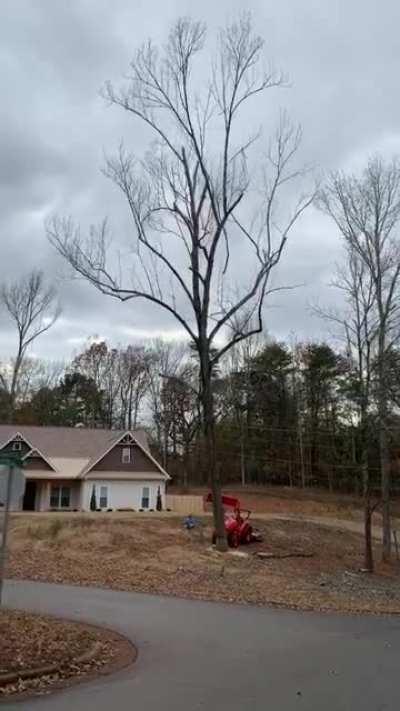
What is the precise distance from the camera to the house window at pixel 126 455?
46188 millimetres

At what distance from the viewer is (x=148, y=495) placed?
152 ft

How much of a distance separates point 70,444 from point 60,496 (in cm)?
398

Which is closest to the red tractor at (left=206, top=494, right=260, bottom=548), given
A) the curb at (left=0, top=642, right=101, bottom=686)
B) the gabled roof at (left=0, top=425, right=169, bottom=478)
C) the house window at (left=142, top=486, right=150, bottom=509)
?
the house window at (left=142, top=486, right=150, bottom=509)

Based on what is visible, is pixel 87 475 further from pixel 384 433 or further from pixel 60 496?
pixel 384 433

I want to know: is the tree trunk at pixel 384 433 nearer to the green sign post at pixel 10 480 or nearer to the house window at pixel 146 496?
the green sign post at pixel 10 480

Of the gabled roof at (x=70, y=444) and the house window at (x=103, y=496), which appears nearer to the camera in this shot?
the house window at (x=103, y=496)

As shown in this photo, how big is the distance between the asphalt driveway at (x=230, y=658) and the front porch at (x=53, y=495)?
29.5 m

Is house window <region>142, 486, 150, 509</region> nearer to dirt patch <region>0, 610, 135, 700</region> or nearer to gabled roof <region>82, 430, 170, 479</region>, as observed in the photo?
gabled roof <region>82, 430, 170, 479</region>

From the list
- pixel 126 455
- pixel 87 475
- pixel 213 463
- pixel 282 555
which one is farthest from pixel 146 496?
pixel 213 463

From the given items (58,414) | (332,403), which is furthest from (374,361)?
(58,414)

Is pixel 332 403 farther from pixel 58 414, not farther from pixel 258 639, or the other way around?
pixel 258 639

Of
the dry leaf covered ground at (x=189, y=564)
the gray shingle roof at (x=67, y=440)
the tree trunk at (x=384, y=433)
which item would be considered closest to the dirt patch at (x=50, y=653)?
the dry leaf covered ground at (x=189, y=564)

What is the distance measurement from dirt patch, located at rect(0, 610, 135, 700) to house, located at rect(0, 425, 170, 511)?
33.5 metres

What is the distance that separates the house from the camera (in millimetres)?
45156
